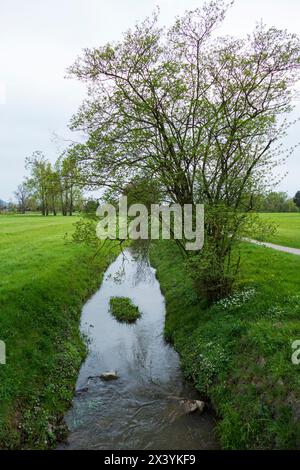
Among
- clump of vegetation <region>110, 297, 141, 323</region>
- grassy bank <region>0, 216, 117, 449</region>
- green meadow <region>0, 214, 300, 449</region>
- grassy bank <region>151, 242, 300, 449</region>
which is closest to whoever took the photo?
grassy bank <region>151, 242, 300, 449</region>

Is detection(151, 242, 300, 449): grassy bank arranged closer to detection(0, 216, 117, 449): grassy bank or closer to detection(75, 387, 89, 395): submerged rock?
detection(75, 387, 89, 395): submerged rock

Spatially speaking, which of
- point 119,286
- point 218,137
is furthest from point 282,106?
point 119,286

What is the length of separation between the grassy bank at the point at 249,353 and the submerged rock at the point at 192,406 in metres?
0.41

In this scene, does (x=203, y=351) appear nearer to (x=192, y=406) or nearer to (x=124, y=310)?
(x=192, y=406)

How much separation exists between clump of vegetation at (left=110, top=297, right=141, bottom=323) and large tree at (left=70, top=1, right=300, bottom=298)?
18.8 ft

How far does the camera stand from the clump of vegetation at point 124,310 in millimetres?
17953

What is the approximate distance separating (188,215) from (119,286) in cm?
1235

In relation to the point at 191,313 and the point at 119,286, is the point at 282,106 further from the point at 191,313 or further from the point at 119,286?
the point at 119,286

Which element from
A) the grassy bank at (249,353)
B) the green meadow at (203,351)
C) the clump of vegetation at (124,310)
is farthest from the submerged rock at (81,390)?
the clump of vegetation at (124,310)

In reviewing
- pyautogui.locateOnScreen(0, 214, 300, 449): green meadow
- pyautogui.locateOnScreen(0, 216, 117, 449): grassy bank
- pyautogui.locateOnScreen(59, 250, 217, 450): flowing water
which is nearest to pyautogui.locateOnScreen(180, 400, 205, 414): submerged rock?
pyautogui.locateOnScreen(59, 250, 217, 450): flowing water

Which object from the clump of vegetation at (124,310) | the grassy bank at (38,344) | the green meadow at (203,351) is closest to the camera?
the green meadow at (203,351)

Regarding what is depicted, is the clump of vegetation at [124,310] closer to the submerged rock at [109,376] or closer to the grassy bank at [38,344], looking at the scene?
the grassy bank at [38,344]

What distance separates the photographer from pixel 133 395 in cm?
1118

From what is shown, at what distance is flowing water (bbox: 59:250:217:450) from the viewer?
9.03 meters
